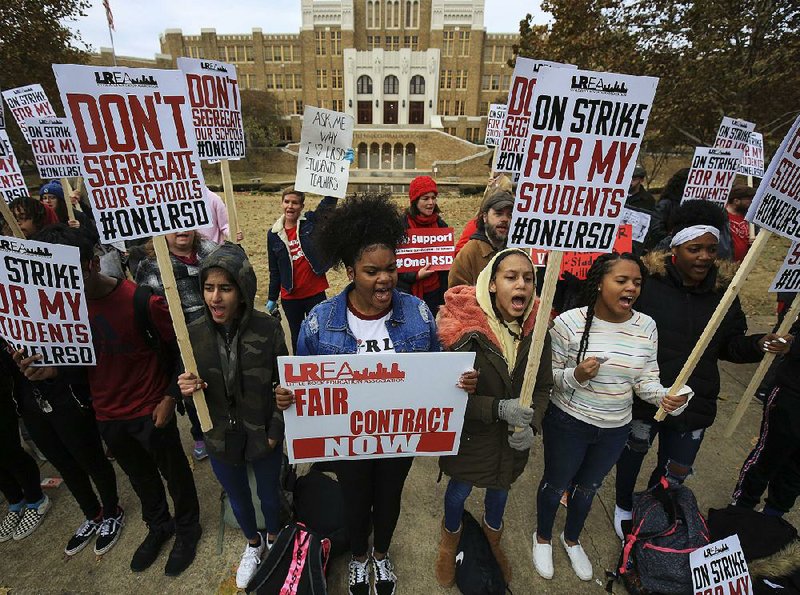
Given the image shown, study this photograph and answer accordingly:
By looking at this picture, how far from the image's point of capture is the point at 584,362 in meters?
2.38

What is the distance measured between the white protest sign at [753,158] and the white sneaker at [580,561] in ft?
20.1

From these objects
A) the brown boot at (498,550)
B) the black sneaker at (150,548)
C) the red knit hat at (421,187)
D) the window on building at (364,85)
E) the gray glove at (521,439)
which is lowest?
the black sneaker at (150,548)

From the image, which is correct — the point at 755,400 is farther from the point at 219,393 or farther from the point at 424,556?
the point at 219,393

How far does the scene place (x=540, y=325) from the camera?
2.14 meters

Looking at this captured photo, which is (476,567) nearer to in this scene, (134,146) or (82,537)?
(82,537)

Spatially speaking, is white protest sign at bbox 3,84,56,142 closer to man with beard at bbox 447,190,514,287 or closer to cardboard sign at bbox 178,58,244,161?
cardboard sign at bbox 178,58,244,161

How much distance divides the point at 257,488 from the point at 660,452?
9.96 ft

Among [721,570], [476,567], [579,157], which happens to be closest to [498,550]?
[476,567]

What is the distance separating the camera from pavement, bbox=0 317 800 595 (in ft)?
9.18

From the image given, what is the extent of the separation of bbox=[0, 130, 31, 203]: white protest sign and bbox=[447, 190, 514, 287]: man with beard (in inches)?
172

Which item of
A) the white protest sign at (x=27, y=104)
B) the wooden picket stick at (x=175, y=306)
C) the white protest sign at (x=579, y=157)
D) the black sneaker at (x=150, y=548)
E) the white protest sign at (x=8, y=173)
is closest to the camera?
the white protest sign at (x=579, y=157)

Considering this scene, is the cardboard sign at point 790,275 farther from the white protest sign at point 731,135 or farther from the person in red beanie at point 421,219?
the white protest sign at point 731,135

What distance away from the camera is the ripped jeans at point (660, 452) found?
2.97m

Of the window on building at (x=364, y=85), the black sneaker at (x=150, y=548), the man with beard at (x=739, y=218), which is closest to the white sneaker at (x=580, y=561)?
the black sneaker at (x=150, y=548)
